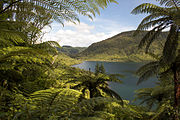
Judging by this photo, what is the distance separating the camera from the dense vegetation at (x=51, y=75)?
1094 millimetres

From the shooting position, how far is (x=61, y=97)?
1509 mm

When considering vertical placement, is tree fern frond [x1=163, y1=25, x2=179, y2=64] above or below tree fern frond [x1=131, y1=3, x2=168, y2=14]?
below

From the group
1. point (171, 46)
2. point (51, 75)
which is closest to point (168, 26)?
point (171, 46)

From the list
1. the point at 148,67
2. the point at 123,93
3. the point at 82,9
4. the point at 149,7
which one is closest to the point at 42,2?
the point at 82,9

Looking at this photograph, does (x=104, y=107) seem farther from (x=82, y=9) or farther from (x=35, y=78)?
(x=35, y=78)

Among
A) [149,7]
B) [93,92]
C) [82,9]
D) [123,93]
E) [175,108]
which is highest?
[149,7]

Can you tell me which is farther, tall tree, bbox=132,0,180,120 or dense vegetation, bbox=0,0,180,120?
tall tree, bbox=132,0,180,120

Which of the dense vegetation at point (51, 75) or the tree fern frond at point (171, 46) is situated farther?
the tree fern frond at point (171, 46)

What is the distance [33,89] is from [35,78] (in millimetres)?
1095

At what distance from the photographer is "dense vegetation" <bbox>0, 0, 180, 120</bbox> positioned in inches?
43.1

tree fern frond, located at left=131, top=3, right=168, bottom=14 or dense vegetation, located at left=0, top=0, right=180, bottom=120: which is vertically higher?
tree fern frond, located at left=131, top=3, right=168, bottom=14

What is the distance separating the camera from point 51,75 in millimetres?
3820

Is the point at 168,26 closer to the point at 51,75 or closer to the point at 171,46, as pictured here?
the point at 171,46

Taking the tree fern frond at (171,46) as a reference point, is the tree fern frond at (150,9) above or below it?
above
